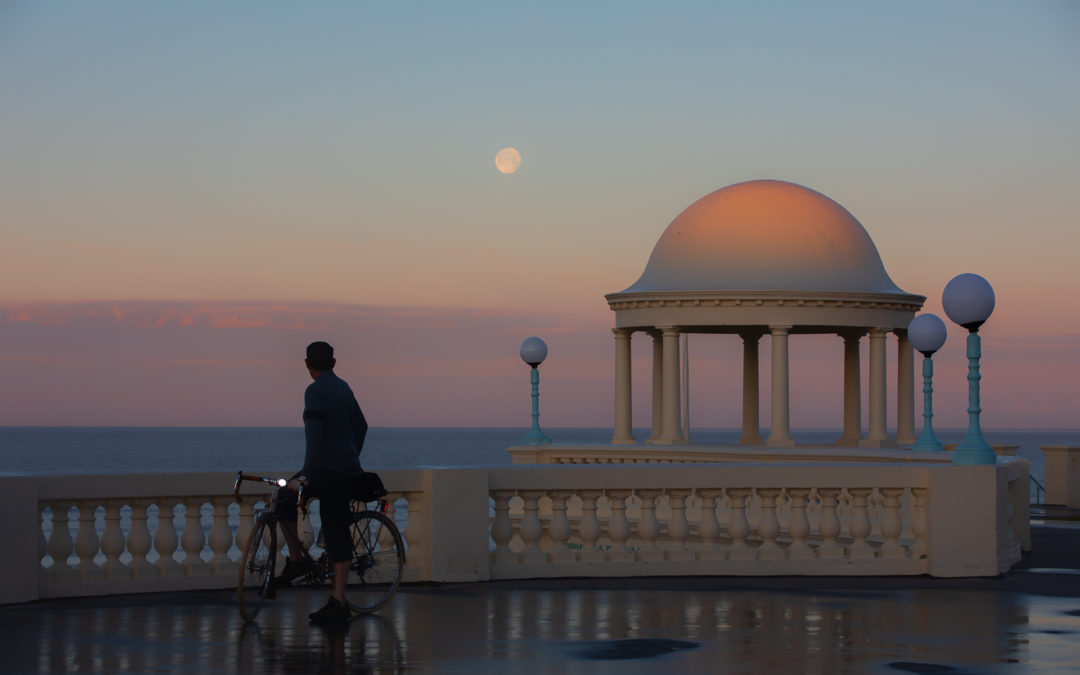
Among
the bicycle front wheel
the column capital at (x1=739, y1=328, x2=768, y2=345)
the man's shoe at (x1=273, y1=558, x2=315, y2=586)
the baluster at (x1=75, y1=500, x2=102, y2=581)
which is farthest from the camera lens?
the column capital at (x1=739, y1=328, x2=768, y2=345)

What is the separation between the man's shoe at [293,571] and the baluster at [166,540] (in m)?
1.61

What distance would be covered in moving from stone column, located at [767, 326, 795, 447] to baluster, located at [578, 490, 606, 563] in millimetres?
14964

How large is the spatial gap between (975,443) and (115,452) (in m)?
145

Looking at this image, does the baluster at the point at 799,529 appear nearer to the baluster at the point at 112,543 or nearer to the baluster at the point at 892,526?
the baluster at the point at 892,526

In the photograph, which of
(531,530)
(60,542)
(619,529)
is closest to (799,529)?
(619,529)

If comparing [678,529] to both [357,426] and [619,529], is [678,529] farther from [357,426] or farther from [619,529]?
[357,426]

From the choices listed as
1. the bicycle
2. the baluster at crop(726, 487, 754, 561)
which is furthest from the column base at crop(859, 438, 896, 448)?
the bicycle

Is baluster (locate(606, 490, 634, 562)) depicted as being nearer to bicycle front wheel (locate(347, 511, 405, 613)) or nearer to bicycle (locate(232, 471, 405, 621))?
bicycle (locate(232, 471, 405, 621))

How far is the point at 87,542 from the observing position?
13.0 meters

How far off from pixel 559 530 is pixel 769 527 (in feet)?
6.69

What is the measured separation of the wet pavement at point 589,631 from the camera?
32.1 ft

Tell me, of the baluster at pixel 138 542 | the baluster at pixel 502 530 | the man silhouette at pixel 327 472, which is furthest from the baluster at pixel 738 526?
the baluster at pixel 138 542

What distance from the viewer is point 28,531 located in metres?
12.5

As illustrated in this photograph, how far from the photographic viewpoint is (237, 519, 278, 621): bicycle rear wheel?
11.5 meters
